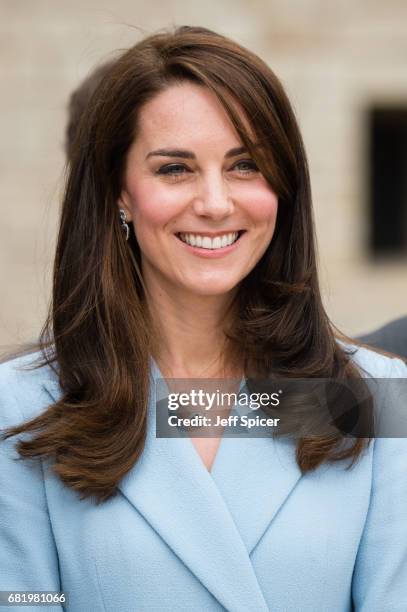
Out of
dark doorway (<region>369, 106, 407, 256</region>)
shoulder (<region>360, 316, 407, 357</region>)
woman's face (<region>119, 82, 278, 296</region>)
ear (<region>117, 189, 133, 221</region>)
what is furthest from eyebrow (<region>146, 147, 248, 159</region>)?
dark doorway (<region>369, 106, 407, 256</region>)

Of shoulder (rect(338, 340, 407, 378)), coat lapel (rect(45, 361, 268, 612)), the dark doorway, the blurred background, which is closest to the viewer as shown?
coat lapel (rect(45, 361, 268, 612))

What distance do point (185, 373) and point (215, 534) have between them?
1.18 ft

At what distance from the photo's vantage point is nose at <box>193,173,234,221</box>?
192 centimetres

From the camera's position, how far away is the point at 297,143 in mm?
2025

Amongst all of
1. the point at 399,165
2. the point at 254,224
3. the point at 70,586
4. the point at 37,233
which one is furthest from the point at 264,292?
the point at 399,165

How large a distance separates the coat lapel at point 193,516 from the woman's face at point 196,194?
12.7 inches

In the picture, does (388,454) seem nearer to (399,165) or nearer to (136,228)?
(136,228)

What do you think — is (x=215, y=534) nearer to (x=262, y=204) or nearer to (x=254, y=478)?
(x=254, y=478)

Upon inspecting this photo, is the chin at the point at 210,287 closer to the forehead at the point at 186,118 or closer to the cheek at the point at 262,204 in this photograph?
the cheek at the point at 262,204

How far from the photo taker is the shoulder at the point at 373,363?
2.09 metres

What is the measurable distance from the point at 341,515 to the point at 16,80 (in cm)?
414

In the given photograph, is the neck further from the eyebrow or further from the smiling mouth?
the eyebrow

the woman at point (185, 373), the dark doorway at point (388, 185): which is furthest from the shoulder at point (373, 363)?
the dark doorway at point (388, 185)

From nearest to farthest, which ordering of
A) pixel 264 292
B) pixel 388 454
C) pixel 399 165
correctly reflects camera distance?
pixel 388 454 < pixel 264 292 < pixel 399 165
